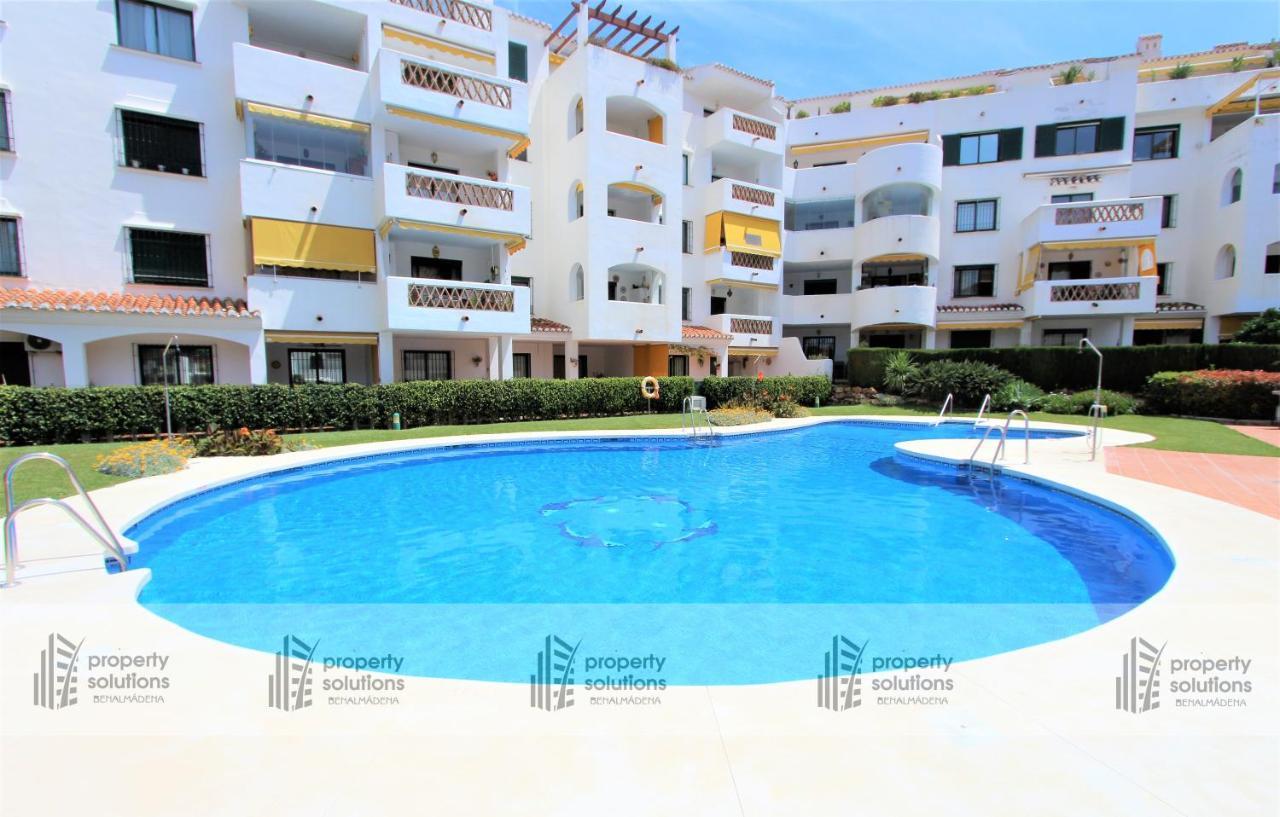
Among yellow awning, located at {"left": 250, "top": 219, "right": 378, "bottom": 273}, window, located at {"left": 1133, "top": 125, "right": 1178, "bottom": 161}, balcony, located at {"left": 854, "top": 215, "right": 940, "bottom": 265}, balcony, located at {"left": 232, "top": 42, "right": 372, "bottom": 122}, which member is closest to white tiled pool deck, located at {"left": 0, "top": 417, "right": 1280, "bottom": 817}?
yellow awning, located at {"left": 250, "top": 219, "right": 378, "bottom": 273}

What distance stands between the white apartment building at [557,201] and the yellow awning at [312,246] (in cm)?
7

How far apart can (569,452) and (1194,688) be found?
13.8m

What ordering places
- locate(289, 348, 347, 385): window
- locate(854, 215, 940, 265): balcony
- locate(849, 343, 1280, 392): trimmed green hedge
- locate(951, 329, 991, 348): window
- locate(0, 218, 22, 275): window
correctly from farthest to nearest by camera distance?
locate(951, 329, 991, 348): window < locate(854, 215, 940, 265): balcony < locate(849, 343, 1280, 392): trimmed green hedge < locate(289, 348, 347, 385): window < locate(0, 218, 22, 275): window

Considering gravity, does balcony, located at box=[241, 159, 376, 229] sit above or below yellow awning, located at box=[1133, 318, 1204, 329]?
above

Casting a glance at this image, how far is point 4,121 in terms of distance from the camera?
16297mm

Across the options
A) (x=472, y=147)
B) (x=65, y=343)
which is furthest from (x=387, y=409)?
(x=472, y=147)

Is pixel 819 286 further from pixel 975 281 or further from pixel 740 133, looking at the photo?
pixel 740 133

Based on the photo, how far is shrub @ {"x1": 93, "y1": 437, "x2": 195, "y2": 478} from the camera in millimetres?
11414

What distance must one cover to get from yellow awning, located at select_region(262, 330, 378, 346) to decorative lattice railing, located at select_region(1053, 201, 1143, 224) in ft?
103

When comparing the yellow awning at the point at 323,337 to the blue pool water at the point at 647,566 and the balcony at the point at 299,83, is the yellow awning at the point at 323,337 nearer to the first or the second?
the balcony at the point at 299,83

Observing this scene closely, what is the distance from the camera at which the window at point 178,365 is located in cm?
1806

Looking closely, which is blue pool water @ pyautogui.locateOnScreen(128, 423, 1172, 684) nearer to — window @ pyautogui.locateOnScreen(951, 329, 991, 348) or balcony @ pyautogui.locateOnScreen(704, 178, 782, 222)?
balcony @ pyautogui.locateOnScreen(704, 178, 782, 222)

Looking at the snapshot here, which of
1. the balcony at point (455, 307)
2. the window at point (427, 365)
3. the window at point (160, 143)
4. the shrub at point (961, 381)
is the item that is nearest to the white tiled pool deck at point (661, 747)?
the balcony at point (455, 307)

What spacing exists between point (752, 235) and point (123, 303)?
24972 millimetres
